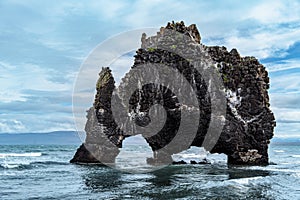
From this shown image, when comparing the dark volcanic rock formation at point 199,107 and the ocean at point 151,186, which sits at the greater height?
the dark volcanic rock formation at point 199,107

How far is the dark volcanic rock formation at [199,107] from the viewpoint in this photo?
137ft

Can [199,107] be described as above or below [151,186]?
above

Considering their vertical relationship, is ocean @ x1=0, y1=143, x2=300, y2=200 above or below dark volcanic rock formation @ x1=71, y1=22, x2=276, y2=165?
below

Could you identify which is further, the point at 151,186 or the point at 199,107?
the point at 199,107

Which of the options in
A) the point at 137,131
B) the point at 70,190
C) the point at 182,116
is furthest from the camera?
the point at 137,131

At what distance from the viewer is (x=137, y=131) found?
1746 inches

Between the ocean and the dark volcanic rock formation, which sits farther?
the dark volcanic rock formation

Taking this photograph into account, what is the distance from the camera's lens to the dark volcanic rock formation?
137 ft

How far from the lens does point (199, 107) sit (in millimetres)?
41688

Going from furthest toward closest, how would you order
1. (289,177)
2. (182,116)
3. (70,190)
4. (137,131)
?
(137,131) → (182,116) → (289,177) → (70,190)

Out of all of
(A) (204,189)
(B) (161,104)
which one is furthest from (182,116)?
(A) (204,189)

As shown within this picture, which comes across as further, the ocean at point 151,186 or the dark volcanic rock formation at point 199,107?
the dark volcanic rock formation at point 199,107

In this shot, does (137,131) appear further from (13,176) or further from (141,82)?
(13,176)

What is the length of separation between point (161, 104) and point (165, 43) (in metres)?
7.23
